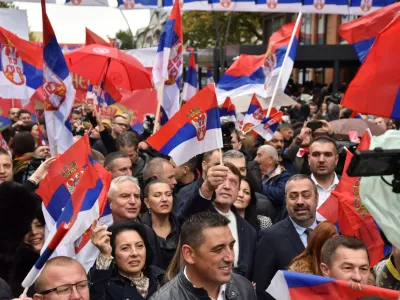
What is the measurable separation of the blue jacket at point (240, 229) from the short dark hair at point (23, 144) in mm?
3350

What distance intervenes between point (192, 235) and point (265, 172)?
15.5ft

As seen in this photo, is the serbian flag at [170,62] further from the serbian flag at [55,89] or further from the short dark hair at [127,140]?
the serbian flag at [55,89]

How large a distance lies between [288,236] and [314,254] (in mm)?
897

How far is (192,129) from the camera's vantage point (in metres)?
6.44

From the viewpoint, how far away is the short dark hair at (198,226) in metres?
4.29

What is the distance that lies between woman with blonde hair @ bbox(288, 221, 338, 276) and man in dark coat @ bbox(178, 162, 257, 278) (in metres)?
0.52

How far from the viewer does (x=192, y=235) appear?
4.34 m

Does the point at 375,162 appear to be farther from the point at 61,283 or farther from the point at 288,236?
the point at 288,236

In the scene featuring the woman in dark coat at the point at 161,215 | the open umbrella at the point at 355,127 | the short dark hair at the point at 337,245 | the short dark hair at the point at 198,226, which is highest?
the short dark hair at the point at 198,226

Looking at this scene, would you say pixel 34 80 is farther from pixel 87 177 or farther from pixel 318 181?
pixel 87 177

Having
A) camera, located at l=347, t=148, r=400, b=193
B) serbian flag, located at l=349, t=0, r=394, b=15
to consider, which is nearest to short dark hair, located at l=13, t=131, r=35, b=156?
camera, located at l=347, t=148, r=400, b=193

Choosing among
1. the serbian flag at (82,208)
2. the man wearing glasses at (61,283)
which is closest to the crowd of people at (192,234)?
the man wearing glasses at (61,283)

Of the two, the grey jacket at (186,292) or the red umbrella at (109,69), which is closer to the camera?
the grey jacket at (186,292)

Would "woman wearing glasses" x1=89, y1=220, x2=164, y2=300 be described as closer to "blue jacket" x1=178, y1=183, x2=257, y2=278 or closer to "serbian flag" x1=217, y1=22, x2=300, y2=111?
"blue jacket" x1=178, y1=183, x2=257, y2=278
